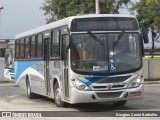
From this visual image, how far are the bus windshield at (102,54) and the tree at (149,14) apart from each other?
1016 inches

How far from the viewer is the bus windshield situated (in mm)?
14453

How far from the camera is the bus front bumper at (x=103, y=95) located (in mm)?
14281

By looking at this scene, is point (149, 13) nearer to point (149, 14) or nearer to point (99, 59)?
point (149, 14)

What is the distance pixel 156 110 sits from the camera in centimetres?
1486

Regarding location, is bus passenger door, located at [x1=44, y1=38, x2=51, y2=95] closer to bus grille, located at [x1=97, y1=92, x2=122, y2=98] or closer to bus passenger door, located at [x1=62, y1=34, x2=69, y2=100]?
bus passenger door, located at [x1=62, y1=34, x2=69, y2=100]

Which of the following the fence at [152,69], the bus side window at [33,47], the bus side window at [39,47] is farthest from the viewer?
the fence at [152,69]

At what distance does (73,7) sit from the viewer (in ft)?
151

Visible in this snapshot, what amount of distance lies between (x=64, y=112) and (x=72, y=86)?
0.89m

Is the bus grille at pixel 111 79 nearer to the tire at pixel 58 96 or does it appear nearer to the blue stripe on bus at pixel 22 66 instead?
the tire at pixel 58 96

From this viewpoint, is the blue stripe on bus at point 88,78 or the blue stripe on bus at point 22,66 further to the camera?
the blue stripe on bus at point 22,66

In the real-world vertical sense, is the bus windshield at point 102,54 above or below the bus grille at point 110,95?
above

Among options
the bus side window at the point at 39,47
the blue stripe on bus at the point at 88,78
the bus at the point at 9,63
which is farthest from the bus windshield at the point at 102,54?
the bus at the point at 9,63

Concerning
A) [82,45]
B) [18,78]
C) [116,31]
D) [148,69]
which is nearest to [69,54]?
[82,45]

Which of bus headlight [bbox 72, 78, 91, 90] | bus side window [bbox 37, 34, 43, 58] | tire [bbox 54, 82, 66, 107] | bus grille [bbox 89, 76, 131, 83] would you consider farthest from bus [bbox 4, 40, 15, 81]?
bus grille [bbox 89, 76, 131, 83]
